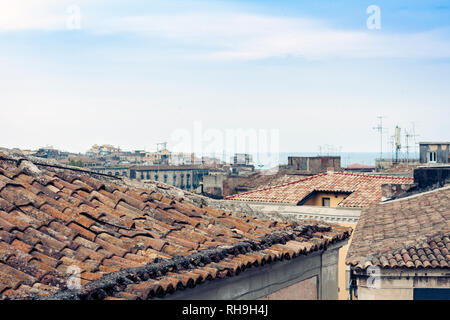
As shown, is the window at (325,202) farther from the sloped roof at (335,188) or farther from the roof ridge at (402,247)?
the roof ridge at (402,247)

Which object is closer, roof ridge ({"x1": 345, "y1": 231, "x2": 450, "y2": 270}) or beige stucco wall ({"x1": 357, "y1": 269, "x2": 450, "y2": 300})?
beige stucco wall ({"x1": 357, "y1": 269, "x2": 450, "y2": 300})

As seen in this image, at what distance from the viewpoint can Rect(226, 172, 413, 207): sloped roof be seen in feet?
79.3

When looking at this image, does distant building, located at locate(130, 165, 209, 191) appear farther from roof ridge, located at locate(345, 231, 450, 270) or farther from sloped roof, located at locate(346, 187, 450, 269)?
roof ridge, located at locate(345, 231, 450, 270)

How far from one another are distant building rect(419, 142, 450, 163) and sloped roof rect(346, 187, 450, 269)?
32.1 m

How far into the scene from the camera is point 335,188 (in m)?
26.2

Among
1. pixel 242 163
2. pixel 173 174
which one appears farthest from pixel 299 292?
pixel 242 163

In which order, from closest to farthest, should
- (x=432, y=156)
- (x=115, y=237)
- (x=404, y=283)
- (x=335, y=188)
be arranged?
(x=115, y=237)
(x=404, y=283)
(x=335, y=188)
(x=432, y=156)

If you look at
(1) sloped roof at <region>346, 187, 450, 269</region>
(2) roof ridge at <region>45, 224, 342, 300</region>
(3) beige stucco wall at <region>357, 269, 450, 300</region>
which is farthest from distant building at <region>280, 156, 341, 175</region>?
(2) roof ridge at <region>45, 224, 342, 300</region>

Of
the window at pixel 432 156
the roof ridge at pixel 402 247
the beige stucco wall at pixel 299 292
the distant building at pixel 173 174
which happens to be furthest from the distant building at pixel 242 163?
the beige stucco wall at pixel 299 292

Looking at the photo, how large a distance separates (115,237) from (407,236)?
9720 millimetres

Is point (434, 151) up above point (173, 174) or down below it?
above

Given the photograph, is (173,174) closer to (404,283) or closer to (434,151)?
(434,151)
